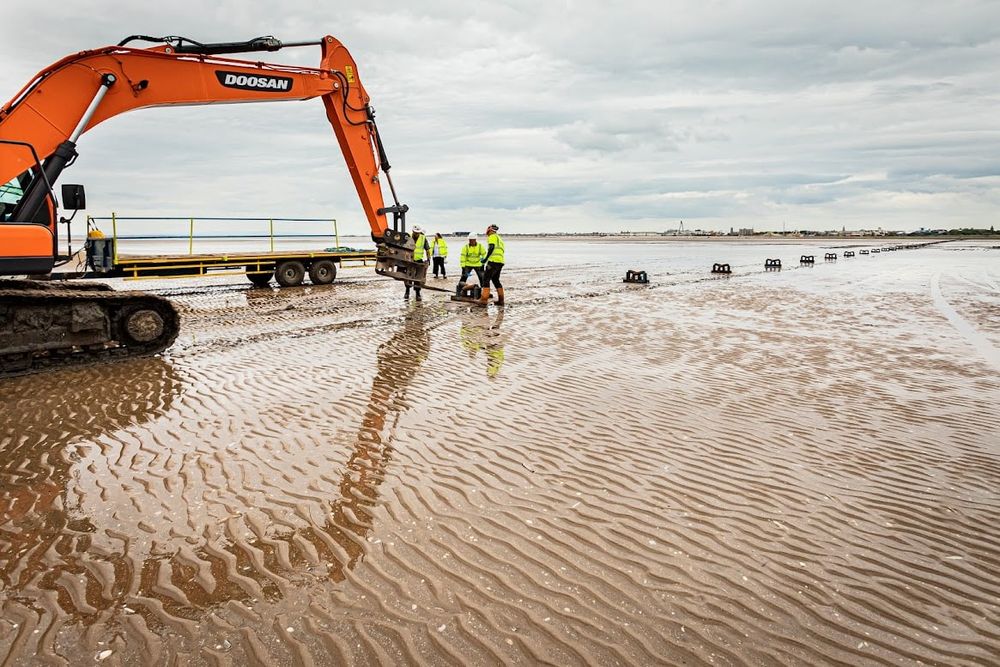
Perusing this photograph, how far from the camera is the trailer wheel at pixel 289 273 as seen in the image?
822 inches

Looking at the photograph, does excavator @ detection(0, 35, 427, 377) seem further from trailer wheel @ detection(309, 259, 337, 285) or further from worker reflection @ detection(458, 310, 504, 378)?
trailer wheel @ detection(309, 259, 337, 285)

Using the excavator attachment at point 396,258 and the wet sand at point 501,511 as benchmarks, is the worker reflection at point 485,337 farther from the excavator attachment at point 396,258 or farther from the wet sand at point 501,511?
the excavator attachment at point 396,258

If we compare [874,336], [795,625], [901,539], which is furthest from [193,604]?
[874,336]

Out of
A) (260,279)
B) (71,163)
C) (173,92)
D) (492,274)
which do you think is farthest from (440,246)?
(71,163)

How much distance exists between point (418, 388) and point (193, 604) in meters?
4.76

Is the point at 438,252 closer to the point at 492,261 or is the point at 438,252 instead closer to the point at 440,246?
the point at 440,246

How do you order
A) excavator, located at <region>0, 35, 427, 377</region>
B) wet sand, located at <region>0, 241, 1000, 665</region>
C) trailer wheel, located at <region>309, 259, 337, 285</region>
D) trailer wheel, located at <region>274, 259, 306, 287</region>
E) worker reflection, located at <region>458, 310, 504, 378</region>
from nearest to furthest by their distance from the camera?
wet sand, located at <region>0, 241, 1000, 665</region> → excavator, located at <region>0, 35, 427, 377</region> → worker reflection, located at <region>458, 310, 504, 378</region> → trailer wheel, located at <region>274, 259, 306, 287</region> → trailer wheel, located at <region>309, 259, 337, 285</region>

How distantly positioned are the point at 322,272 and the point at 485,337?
40.2 ft

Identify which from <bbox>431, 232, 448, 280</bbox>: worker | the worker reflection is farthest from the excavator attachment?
<bbox>431, 232, 448, 280</bbox>: worker

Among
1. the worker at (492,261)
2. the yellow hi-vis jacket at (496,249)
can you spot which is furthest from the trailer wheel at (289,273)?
the yellow hi-vis jacket at (496,249)

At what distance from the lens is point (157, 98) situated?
35.0 ft

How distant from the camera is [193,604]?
3.39 m

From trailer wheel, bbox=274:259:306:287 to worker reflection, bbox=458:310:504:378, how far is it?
886 centimetres

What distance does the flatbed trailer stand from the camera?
17438 mm
